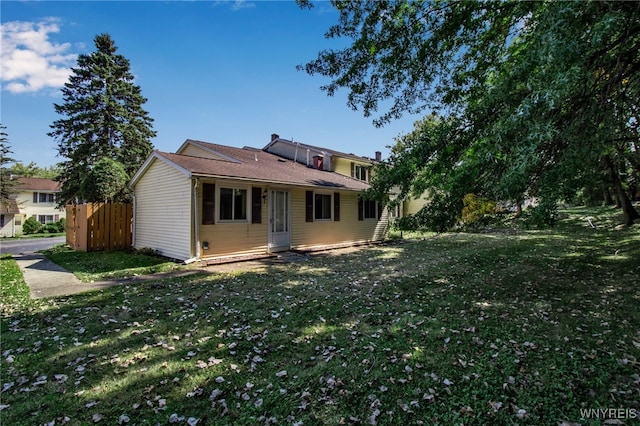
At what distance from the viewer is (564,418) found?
251 cm

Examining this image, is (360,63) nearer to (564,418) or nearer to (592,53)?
(592,53)

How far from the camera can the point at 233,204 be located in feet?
34.2

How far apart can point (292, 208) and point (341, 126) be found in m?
6.25

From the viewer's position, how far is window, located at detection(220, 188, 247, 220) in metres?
10.2

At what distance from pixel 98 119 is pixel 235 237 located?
19.8m

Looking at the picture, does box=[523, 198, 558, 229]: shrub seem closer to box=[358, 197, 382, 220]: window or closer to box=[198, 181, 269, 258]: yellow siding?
box=[198, 181, 269, 258]: yellow siding

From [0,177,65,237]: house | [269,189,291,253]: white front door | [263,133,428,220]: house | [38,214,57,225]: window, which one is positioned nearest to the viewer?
[269,189,291,253]: white front door

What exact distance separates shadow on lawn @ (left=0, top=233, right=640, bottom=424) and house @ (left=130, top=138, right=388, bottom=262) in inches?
127

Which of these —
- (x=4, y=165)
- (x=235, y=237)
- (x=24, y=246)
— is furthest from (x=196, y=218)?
(x=4, y=165)

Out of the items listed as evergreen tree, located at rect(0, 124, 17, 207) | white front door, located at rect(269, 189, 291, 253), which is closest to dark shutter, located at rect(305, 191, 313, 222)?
white front door, located at rect(269, 189, 291, 253)

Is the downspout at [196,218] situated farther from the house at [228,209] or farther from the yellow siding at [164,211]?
the yellow siding at [164,211]

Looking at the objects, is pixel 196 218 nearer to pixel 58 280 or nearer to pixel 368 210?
pixel 58 280

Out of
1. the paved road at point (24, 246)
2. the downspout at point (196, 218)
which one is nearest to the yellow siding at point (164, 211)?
the downspout at point (196, 218)

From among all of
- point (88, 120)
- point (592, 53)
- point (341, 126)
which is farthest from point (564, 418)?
point (88, 120)
